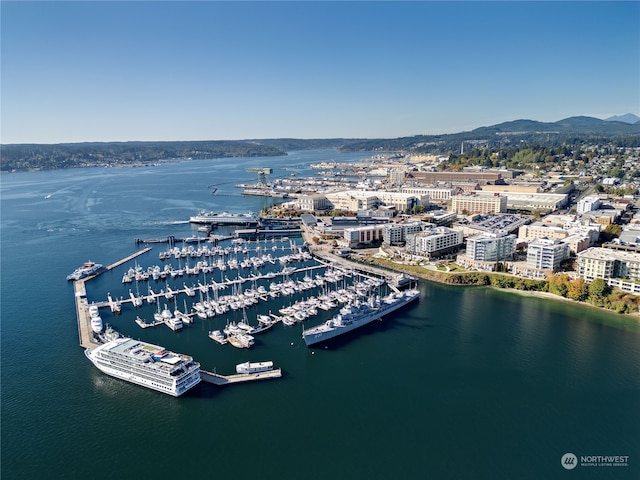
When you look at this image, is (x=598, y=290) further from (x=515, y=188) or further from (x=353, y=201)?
(x=515, y=188)

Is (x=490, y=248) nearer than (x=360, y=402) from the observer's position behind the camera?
No

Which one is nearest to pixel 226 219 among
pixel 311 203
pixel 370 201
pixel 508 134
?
pixel 311 203

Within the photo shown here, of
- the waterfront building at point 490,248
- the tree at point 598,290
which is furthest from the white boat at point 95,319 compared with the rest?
the tree at point 598,290

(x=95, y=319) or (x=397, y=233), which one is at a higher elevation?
(x=397, y=233)

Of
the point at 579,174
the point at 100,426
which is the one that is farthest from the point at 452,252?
the point at 579,174

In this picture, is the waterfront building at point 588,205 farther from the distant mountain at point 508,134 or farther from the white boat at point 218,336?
the distant mountain at point 508,134

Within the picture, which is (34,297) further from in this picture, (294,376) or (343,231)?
(343,231)

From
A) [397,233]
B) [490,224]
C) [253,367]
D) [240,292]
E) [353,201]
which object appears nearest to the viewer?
[253,367]

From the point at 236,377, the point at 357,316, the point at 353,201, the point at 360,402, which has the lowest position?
the point at 360,402
